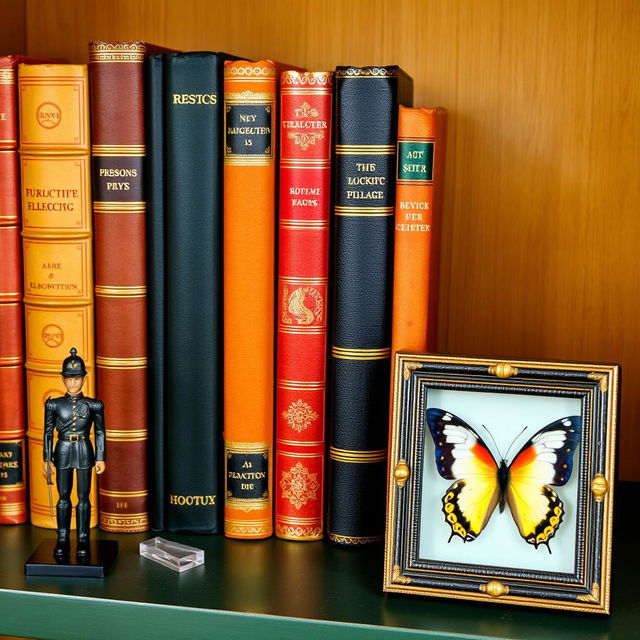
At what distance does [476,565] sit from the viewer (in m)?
0.77

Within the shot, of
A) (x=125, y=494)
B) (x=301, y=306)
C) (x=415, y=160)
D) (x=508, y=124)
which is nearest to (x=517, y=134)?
(x=508, y=124)

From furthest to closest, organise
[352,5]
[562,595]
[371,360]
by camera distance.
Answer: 1. [352,5]
2. [371,360]
3. [562,595]

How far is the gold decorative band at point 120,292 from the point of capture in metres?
0.87

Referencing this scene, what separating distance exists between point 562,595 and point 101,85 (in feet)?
Result: 1.87

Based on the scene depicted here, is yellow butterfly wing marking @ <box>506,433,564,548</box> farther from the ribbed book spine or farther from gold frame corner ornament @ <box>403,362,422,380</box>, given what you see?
the ribbed book spine

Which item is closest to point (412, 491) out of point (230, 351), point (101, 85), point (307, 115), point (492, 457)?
point (492, 457)

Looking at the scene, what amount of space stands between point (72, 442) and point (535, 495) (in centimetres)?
38

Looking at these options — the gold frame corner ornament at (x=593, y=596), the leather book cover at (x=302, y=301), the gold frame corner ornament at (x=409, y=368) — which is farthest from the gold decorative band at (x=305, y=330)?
the gold frame corner ornament at (x=593, y=596)

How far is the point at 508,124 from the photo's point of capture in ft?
3.14

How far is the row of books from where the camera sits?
0.83 metres

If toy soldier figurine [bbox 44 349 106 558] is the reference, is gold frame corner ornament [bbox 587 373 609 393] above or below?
above

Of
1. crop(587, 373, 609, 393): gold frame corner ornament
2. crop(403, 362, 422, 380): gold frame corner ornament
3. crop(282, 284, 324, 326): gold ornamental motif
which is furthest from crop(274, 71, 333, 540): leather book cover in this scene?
crop(587, 373, 609, 393): gold frame corner ornament

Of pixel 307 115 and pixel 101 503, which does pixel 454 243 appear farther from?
pixel 101 503

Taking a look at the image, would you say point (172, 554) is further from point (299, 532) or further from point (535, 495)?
point (535, 495)
